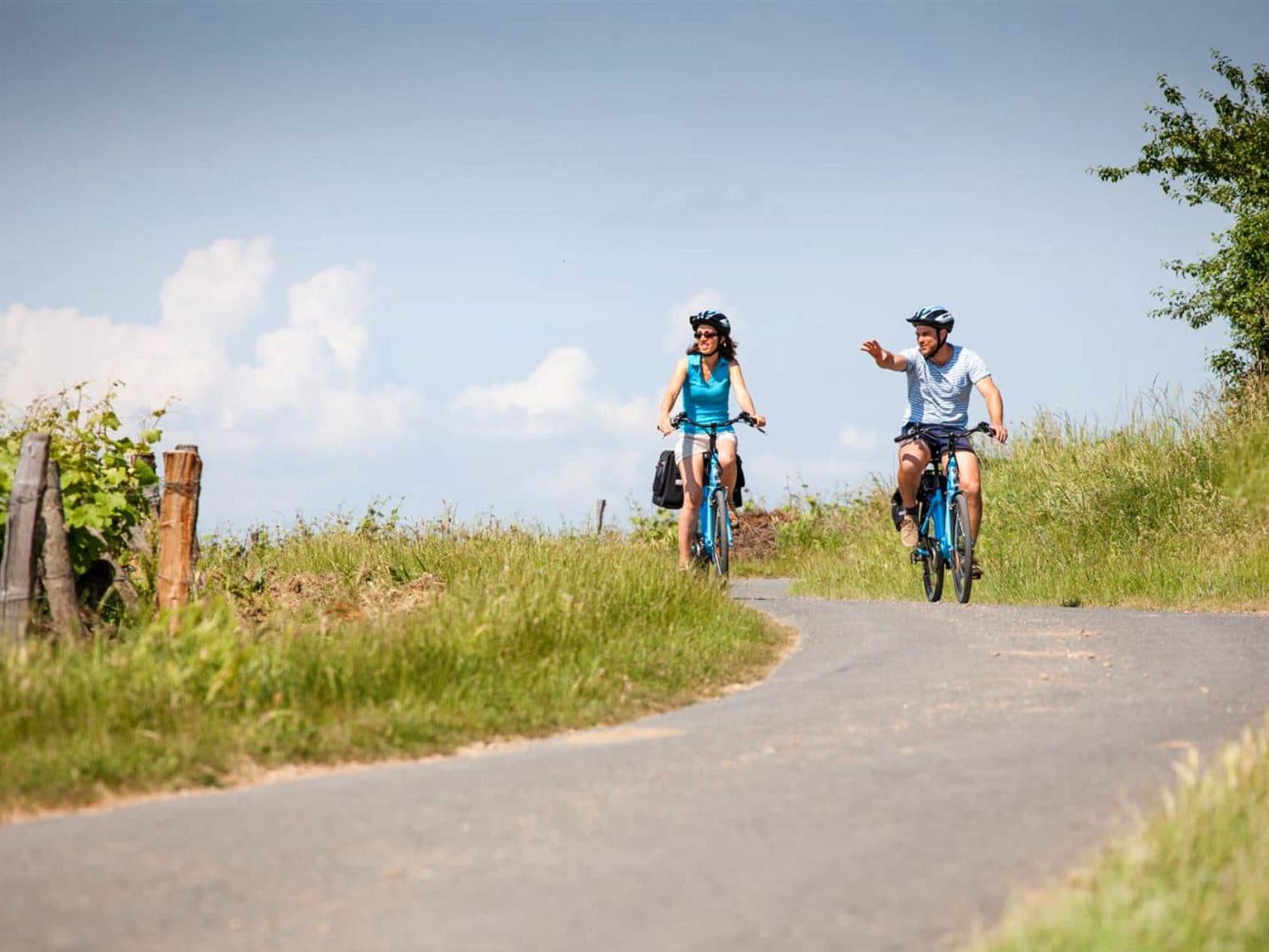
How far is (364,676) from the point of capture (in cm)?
732

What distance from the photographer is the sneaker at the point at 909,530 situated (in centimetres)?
1353

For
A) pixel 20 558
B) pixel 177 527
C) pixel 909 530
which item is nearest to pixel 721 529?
pixel 909 530

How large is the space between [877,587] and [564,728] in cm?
1044

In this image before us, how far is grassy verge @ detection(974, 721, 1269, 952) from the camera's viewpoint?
3.51 metres

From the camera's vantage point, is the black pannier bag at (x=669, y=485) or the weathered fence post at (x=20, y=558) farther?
the black pannier bag at (x=669, y=485)

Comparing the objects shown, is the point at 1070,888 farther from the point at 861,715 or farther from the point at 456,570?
the point at 456,570

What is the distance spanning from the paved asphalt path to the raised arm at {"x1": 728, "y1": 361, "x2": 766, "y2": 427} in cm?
527

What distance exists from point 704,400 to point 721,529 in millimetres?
1128

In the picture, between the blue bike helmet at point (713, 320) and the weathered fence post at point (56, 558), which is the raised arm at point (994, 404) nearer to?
the blue bike helmet at point (713, 320)

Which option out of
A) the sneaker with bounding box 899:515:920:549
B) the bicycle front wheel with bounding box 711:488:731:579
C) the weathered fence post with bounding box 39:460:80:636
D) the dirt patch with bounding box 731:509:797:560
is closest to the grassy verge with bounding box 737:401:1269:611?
the sneaker with bounding box 899:515:920:549

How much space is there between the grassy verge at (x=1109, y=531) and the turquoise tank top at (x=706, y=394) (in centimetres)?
411

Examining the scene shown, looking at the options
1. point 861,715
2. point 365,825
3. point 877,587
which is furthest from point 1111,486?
point 365,825

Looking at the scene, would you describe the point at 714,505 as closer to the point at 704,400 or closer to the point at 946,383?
the point at 704,400

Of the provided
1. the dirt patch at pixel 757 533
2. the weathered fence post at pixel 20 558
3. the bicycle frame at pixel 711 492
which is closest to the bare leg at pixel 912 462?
the bicycle frame at pixel 711 492
